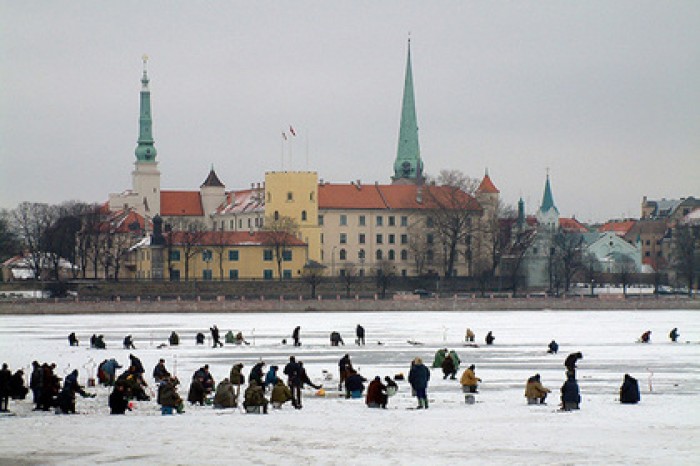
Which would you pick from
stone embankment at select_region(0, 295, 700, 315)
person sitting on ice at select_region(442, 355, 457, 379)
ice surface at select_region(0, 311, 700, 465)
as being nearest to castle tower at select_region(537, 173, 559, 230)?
stone embankment at select_region(0, 295, 700, 315)

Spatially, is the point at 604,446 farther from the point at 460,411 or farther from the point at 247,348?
the point at 247,348

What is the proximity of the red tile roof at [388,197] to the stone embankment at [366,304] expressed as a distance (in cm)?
3451

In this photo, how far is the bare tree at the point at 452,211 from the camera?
119250 millimetres

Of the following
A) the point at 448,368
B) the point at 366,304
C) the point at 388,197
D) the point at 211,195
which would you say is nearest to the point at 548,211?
the point at 388,197

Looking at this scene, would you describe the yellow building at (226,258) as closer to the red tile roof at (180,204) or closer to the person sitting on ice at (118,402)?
the red tile roof at (180,204)

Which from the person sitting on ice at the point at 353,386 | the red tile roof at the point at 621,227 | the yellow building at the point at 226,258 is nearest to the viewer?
the person sitting on ice at the point at 353,386

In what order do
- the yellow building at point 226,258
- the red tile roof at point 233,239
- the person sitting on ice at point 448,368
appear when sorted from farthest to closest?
the red tile roof at point 233,239, the yellow building at point 226,258, the person sitting on ice at point 448,368

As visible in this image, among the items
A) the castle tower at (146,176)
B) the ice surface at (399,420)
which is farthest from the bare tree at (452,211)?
the ice surface at (399,420)

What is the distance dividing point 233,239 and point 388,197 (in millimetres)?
21649

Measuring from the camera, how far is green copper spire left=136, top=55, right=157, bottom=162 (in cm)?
13388

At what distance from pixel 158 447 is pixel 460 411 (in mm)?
7020

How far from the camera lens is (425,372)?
26125mm

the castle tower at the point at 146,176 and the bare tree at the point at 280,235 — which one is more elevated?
the castle tower at the point at 146,176

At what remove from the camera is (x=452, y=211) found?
4766 inches
